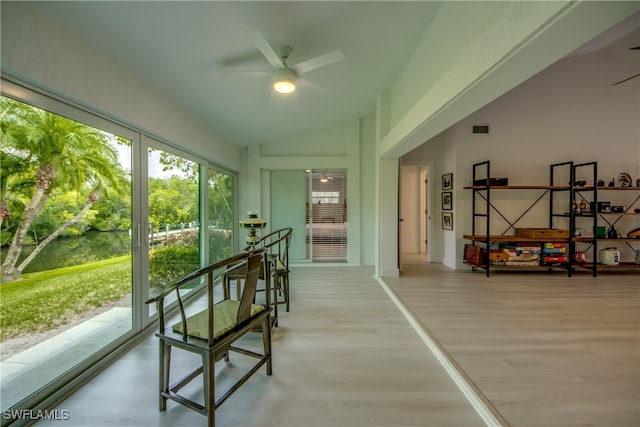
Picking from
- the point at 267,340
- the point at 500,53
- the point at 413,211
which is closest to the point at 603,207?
the point at 413,211

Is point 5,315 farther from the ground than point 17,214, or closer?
closer

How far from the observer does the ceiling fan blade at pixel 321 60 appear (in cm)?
201

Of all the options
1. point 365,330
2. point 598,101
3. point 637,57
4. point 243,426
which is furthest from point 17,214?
point 637,57

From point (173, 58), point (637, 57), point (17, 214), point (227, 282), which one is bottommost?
point (227, 282)

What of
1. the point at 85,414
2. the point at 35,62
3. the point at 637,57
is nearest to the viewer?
the point at 35,62

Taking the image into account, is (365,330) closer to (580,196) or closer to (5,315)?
(5,315)

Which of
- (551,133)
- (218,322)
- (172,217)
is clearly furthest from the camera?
(551,133)

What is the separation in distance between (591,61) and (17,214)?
7.83m

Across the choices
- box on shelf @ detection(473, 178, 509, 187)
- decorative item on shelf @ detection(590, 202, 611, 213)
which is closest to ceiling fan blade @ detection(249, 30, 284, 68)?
box on shelf @ detection(473, 178, 509, 187)

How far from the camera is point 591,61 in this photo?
4.70 metres

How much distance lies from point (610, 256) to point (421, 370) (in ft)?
15.9

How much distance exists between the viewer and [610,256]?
173 inches

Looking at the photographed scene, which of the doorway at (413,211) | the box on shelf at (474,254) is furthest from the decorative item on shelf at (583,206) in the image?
the doorway at (413,211)

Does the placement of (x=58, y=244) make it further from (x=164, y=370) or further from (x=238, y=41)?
(x=238, y=41)
